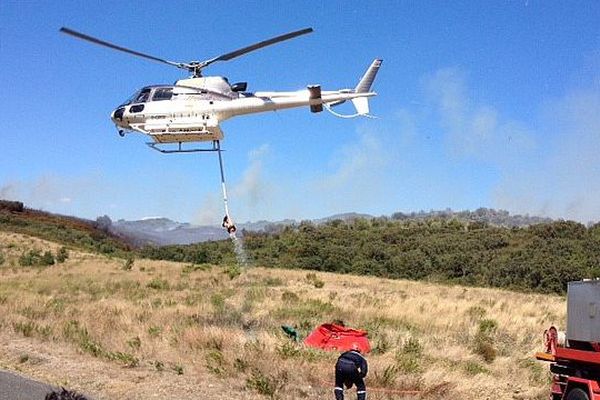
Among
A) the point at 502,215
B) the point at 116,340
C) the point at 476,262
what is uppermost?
the point at 502,215

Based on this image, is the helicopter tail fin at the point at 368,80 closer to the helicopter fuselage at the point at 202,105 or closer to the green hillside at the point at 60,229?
the helicopter fuselage at the point at 202,105

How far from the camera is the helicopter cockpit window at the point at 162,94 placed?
16.5 m

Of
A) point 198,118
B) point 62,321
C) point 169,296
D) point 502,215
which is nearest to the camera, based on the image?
point 198,118

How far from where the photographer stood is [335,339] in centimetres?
1659

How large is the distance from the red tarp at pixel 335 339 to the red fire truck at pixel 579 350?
6175mm

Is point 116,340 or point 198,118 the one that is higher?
point 198,118

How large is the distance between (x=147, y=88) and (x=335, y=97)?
15.5ft

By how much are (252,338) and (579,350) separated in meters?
8.43

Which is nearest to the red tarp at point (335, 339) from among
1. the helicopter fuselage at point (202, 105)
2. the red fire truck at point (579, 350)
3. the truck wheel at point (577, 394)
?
the helicopter fuselage at point (202, 105)

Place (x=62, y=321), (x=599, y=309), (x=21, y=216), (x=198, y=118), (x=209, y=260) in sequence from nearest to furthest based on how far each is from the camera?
1. (x=599, y=309)
2. (x=198, y=118)
3. (x=62, y=321)
4. (x=209, y=260)
5. (x=21, y=216)

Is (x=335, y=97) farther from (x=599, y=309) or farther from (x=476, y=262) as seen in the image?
(x=476, y=262)

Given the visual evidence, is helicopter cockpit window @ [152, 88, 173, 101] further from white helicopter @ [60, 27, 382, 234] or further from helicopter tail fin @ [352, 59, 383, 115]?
helicopter tail fin @ [352, 59, 383, 115]

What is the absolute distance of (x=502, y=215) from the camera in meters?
175

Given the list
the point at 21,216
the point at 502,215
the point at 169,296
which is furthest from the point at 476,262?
the point at 502,215
